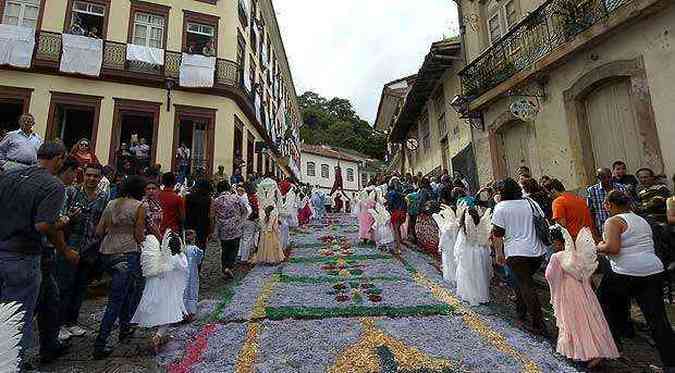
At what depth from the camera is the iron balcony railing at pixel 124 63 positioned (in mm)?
13688

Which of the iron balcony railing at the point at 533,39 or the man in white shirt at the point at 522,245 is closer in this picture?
the man in white shirt at the point at 522,245

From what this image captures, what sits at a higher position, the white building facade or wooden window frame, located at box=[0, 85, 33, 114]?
the white building facade

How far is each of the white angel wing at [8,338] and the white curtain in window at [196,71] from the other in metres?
15.4

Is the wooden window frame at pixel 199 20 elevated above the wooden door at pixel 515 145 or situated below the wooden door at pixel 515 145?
above

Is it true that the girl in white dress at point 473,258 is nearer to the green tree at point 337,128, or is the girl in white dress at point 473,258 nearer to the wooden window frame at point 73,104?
the wooden window frame at point 73,104

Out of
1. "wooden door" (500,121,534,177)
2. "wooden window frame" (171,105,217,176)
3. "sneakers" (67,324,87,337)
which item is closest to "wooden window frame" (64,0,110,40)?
"wooden window frame" (171,105,217,176)

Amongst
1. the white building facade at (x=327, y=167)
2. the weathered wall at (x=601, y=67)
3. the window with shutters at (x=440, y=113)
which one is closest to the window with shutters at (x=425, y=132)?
the window with shutters at (x=440, y=113)

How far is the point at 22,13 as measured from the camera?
1377 centimetres

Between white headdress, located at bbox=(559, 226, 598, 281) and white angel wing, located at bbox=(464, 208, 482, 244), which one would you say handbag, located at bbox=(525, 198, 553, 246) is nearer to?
white headdress, located at bbox=(559, 226, 598, 281)

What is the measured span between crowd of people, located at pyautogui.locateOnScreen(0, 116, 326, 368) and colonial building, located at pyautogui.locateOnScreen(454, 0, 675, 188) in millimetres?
8203

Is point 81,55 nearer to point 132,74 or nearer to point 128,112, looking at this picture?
point 132,74

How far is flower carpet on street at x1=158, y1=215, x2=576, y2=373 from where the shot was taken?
3.39 metres

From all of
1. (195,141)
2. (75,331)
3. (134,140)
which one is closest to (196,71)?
(195,141)

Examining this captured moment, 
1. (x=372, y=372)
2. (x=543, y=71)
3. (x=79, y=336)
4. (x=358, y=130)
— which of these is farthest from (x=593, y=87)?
(x=358, y=130)
